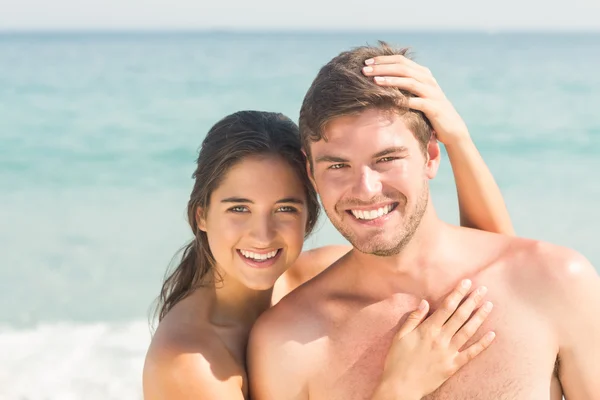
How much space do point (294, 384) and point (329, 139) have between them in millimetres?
870

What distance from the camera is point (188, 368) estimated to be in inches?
125

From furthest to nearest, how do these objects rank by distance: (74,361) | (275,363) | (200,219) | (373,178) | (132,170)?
1. (132,170)
2. (74,361)
3. (200,219)
4. (275,363)
5. (373,178)

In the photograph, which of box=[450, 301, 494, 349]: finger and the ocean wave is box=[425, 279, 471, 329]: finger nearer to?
box=[450, 301, 494, 349]: finger

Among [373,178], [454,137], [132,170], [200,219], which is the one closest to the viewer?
[373,178]

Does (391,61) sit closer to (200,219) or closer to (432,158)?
(432,158)

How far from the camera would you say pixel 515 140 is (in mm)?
14453

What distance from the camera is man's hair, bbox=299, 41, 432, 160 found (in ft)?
9.43

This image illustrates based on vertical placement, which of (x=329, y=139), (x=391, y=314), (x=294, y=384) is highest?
(x=329, y=139)

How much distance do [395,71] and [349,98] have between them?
20 centimetres

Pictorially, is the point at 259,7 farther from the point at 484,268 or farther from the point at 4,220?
the point at 484,268

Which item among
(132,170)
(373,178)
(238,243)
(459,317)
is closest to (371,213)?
(373,178)

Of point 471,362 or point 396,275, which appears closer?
point 471,362

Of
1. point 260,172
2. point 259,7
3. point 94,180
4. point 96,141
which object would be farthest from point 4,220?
point 259,7

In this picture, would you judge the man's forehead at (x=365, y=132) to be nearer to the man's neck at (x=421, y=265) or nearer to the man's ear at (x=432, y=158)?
the man's ear at (x=432, y=158)
